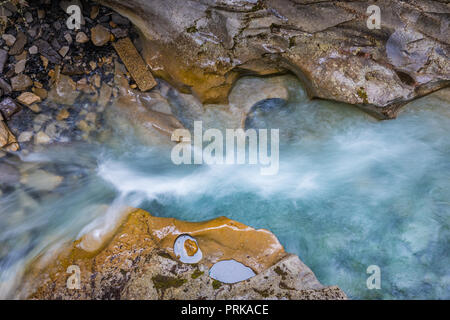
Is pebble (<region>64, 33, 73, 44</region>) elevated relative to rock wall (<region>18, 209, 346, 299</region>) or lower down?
elevated

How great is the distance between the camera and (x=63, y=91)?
12.6ft

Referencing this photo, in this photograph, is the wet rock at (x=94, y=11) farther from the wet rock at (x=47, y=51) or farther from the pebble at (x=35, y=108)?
the pebble at (x=35, y=108)

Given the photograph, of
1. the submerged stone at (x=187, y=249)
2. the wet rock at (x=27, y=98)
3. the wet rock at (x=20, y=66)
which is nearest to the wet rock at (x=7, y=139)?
the wet rock at (x=27, y=98)

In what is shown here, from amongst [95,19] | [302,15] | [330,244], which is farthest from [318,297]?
[95,19]

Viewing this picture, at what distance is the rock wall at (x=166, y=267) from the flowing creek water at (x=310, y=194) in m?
0.30

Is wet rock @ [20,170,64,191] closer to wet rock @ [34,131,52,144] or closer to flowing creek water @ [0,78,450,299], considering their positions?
flowing creek water @ [0,78,450,299]

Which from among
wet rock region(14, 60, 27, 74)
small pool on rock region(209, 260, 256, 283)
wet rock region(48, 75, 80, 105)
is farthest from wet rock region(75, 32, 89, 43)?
small pool on rock region(209, 260, 256, 283)

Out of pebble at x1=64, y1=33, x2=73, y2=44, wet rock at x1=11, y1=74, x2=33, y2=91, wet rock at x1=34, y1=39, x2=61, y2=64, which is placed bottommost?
wet rock at x1=11, y1=74, x2=33, y2=91

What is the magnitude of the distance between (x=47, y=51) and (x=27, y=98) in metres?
0.63

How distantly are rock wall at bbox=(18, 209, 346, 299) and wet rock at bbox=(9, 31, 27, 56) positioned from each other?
252 centimetres

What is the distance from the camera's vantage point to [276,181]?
11.9 ft

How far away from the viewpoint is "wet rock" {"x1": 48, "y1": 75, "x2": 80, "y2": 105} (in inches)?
151

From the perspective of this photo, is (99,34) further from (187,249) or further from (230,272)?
(230,272)

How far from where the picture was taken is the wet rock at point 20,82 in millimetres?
3705
